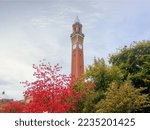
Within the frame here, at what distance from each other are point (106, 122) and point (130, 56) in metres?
19.2

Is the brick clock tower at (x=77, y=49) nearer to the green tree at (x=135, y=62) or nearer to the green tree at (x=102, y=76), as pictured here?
the green tree at (x=135, y=62)

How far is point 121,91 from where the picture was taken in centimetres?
1543

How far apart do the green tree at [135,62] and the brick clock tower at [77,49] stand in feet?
82.5

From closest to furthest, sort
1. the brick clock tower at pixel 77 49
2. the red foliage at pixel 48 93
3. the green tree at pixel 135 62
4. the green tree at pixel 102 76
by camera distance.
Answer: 1. the red foliage at pixel 48 93
2. the green tree at pixel 102 76
3. the green tree at pixel 135 62
4. the brick clock tower at pixel 77 49

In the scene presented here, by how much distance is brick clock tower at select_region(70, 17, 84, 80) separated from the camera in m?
50.0

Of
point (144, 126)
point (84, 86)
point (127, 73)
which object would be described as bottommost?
point (144, 126)

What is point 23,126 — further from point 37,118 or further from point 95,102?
point 95,102

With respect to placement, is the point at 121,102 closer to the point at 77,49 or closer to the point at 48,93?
the point at 48,93

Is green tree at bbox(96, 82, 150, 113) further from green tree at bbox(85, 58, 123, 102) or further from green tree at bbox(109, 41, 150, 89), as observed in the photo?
green tree at bbox(109, 41, 150, 89)

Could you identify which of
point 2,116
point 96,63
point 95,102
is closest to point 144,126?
point 2,116

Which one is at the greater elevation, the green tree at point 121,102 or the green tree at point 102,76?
the green tree at point 102,76

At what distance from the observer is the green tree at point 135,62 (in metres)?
21.1

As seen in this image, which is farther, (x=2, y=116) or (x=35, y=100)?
(x=35, y=100)

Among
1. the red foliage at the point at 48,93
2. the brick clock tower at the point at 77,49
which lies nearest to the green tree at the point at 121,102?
the red foliage at the point at 48,93
